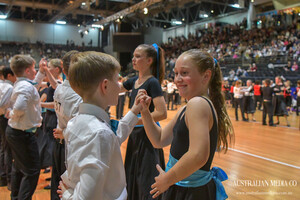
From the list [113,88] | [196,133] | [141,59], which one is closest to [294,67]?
[141,59]

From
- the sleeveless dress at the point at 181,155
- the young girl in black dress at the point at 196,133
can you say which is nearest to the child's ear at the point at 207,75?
the young girl in black dress at the point at 196,133

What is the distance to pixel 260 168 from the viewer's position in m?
4.06

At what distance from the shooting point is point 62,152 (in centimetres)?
227

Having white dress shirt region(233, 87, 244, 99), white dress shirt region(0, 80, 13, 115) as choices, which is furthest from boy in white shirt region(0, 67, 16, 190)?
white dress shirt region(233, 87, 244, 99)

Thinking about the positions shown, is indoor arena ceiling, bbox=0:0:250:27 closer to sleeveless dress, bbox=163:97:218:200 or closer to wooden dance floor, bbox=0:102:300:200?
wooden dance floor, bbox=0:102:300:200

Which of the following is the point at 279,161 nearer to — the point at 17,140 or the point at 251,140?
the point at 251,140

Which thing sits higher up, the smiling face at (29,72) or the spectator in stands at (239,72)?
the spectator in stands at (239,72)

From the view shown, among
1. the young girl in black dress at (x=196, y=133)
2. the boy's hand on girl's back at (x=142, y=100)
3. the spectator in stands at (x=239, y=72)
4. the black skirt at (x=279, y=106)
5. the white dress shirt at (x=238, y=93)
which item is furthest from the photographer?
the spectator in stands at (x=239, y=72)

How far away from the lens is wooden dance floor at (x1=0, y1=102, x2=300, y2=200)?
312 centimetres

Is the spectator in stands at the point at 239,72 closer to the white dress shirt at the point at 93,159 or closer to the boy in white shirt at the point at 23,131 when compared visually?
the boy in white shirt at the point at 23,131

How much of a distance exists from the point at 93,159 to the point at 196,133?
481mm

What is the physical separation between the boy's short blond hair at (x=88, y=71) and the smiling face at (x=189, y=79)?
1.36 feet

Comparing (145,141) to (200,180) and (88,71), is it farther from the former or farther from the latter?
(88,71)

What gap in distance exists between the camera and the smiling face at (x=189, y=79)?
1317 millimetres
